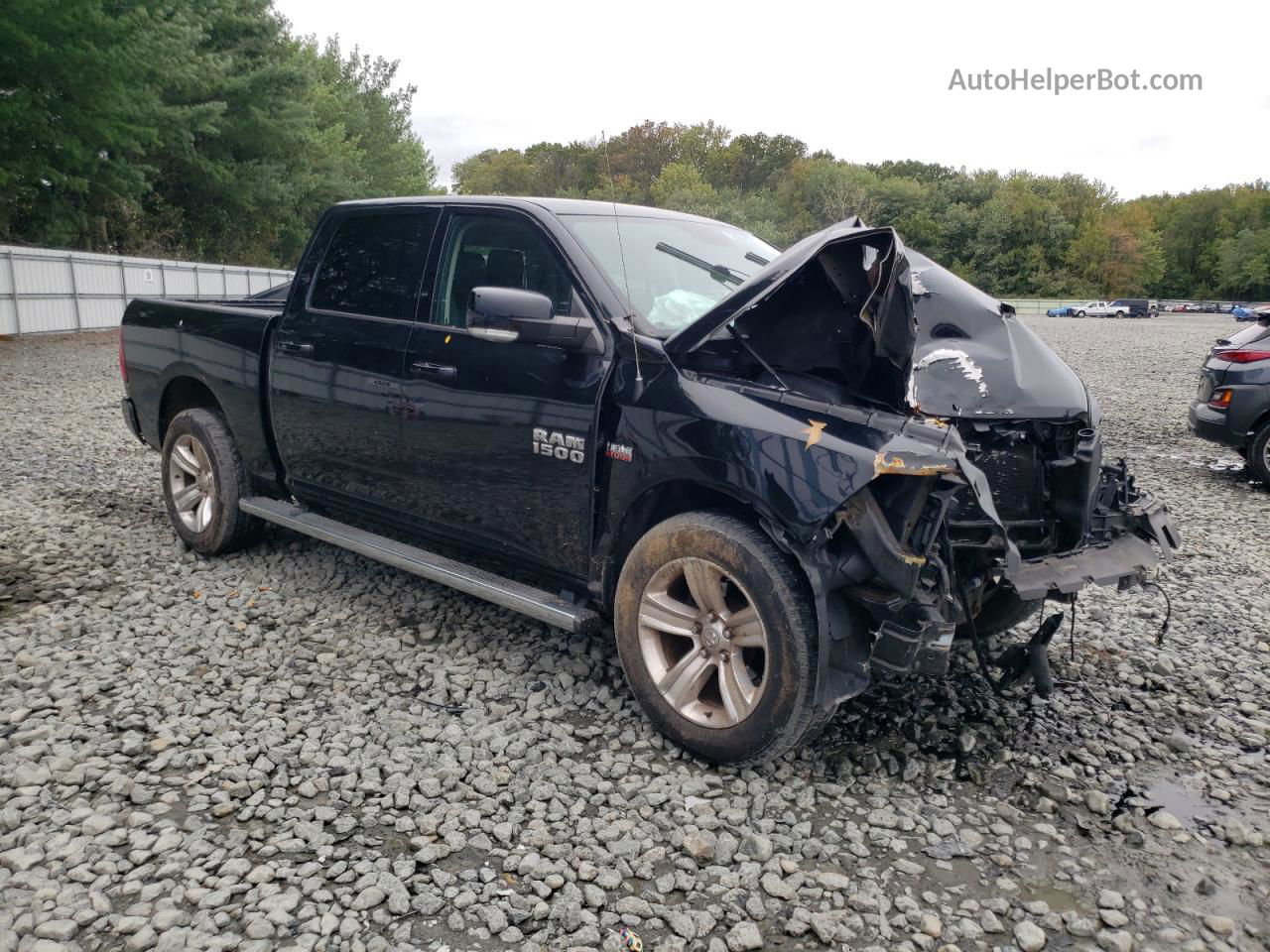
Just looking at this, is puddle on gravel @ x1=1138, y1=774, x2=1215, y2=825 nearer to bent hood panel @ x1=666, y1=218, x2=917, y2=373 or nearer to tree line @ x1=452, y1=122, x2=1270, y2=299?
bent hood panel @ x1=666, y1=218, x2=917, y2=373

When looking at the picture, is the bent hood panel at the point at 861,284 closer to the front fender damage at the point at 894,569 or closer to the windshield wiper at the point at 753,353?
the windshield wiper at the point at 753,353

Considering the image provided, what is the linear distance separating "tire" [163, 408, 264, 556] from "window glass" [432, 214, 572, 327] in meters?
1.87

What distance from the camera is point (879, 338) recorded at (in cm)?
320

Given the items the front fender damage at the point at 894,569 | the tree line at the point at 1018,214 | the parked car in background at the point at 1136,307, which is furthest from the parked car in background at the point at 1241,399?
the parked car in background at the point at 1136,307

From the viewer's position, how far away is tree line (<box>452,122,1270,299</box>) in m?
65.8

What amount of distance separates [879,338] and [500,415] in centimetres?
154

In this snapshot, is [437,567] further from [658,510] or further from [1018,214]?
[1018,214]

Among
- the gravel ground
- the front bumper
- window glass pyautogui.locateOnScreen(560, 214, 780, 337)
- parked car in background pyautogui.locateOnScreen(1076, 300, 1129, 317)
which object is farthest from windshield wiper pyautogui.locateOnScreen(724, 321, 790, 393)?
parked car in background pyautogui.locateOnScreen(1076, 300, 1129, 317)

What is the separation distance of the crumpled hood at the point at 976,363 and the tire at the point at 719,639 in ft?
3.14

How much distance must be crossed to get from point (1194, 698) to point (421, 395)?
3.63 meters

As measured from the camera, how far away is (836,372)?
3.44m

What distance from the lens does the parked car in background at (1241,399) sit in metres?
8.29

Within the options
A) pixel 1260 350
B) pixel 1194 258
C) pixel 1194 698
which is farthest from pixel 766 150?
pixel 1194 698

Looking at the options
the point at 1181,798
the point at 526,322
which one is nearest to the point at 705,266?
the point at 526,322
